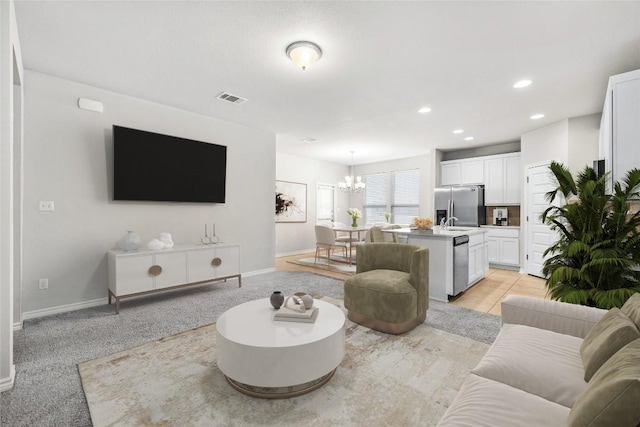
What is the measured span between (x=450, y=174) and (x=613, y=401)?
6564 mm


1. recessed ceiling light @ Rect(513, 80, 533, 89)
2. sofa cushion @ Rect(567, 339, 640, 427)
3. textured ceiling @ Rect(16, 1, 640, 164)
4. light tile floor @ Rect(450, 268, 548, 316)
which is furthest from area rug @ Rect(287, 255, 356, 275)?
sofa cushion @ Rect(567, 339, 640, 427)

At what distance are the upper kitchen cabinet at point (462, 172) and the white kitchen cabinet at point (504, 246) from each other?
3.76ft

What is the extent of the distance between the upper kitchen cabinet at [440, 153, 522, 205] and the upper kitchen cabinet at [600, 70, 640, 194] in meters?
2.97

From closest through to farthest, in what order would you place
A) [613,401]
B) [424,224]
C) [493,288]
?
[613,401]
[424,224]
[493,288]

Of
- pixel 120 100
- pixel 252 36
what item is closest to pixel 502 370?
pixel 252 36

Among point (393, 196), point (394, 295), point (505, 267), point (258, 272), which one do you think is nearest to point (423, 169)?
point (393, 196)

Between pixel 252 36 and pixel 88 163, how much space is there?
100 inches

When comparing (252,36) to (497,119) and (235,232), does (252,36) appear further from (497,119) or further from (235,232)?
(497,119)

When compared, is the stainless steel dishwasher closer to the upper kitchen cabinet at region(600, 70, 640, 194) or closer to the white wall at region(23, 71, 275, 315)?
the upper kitchen cabinet at region(600, 70, 640, 194)

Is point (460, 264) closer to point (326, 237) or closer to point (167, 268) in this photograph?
point (326, 237)

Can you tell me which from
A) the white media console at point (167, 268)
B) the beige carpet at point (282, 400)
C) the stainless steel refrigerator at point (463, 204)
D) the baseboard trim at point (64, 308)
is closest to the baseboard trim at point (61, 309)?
the baseboard trim at point (64, 308)

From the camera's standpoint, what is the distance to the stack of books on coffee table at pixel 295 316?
2.04 metres

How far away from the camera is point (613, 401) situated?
2.48ft

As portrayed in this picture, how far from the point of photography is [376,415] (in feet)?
5.31
